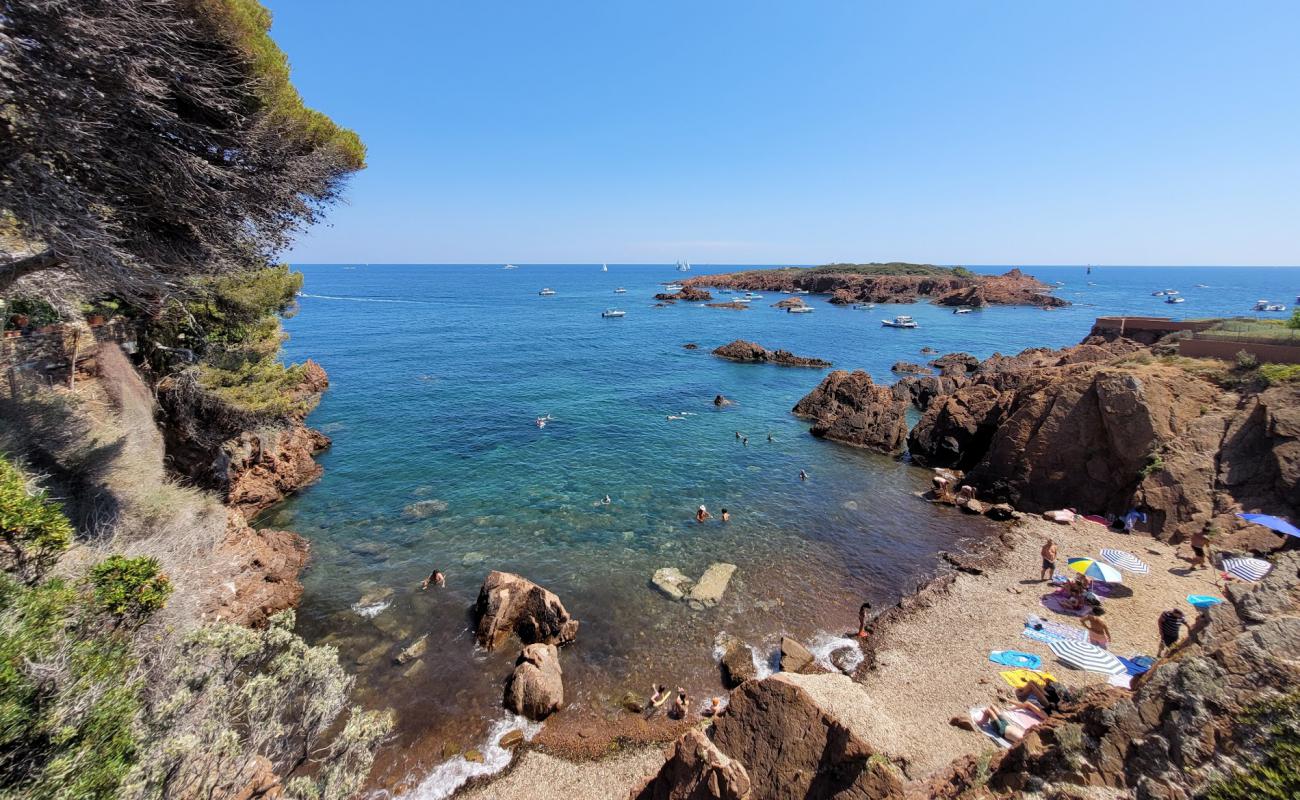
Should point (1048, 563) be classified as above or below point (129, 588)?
below

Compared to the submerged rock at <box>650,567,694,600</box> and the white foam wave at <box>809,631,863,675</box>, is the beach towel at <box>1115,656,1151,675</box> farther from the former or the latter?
the submerged rock at <box>650,567,694,600</box>

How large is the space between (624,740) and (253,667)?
9.94 metres

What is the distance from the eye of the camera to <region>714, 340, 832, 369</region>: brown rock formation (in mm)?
57344

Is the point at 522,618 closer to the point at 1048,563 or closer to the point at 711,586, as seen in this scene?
the point at 711,586

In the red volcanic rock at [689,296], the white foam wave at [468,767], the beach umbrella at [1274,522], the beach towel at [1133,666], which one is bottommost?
the white foam wave at [468,767]

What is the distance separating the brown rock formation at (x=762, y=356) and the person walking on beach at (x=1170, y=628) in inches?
1722

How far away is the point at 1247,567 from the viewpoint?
16.0 m

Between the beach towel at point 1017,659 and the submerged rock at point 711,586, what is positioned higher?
the beach towel at point 1017,659

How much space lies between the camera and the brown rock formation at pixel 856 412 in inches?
1302

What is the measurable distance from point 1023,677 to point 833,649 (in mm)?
4899

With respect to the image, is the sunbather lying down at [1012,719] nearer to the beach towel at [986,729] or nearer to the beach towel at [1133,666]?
the beach towel at [986,729]

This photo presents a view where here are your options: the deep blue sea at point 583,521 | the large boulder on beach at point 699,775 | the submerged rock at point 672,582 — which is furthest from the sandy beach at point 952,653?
the submerged rock at point 672,582

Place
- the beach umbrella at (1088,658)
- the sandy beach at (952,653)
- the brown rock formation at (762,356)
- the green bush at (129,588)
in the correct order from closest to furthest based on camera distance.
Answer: the green bush at (129,588), the sandy beach at (952,653), the beach umbrella at (1088,658), the brown rock formation at (762,356)

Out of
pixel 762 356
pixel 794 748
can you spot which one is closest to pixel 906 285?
pixel 762 356
